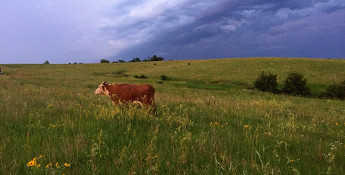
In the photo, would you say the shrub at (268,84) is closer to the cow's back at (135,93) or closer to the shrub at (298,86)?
the shrub at (298,86)

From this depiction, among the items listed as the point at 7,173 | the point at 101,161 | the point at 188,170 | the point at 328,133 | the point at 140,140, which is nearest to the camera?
the point at 7,173

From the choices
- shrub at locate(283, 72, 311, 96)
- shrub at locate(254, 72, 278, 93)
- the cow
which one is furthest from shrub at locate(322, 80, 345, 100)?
the cow

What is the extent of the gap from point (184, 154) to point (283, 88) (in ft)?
108

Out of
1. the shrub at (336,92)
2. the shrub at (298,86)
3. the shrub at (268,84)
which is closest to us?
the shrub at (336,92)

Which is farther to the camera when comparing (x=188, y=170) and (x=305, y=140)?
(x=305, y=140)

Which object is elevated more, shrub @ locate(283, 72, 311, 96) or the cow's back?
the cow's back

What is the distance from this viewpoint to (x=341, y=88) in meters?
27.3

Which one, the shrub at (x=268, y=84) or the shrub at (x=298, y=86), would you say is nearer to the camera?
the shrub at (x=298, y=86)

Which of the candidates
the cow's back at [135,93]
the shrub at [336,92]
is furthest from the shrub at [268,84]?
the cow's back at [135,93]

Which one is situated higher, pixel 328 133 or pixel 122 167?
pixel 122 167

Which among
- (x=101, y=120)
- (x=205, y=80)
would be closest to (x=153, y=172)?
(x=101, y=120)

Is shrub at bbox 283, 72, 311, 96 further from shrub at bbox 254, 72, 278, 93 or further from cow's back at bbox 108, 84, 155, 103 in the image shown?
cow's back at bbox 108, 84, 155, 103

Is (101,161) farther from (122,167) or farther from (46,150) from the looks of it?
(46,150)

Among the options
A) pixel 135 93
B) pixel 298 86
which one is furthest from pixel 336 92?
pixel 135 93
